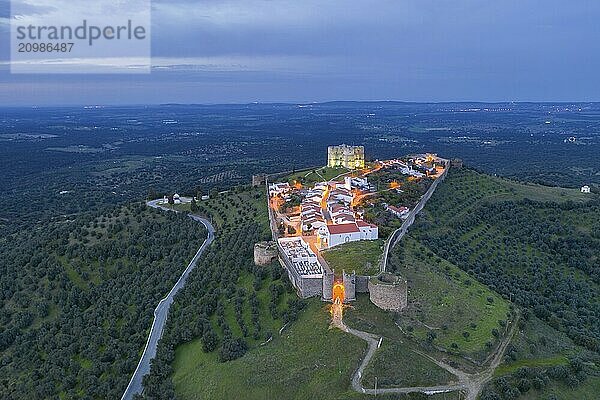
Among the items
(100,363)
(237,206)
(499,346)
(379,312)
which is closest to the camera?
(499,346)

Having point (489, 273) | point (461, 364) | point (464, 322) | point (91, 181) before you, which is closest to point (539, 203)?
point (489, 273)

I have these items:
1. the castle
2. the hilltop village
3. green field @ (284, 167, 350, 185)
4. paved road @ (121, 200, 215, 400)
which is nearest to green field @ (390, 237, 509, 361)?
the hilltop village

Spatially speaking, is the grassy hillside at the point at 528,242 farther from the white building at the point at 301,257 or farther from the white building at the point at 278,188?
the white building at the point at 278,188

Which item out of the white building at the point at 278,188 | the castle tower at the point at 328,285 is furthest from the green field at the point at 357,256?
the white building at the point at 278,188

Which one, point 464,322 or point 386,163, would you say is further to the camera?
point 386,163

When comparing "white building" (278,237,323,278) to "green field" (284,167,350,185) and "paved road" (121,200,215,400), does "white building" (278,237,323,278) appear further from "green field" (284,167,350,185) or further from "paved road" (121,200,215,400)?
"green field" (284,167,350,185)

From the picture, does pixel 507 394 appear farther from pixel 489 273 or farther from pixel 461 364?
pixel 489 273

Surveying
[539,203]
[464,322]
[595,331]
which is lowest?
[595,331]
